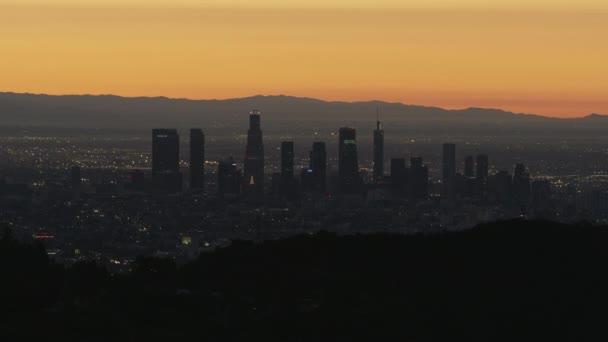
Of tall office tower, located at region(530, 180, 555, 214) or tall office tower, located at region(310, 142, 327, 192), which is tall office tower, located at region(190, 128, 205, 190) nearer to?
tall office tower, located at region(310, 142, 327, 192)

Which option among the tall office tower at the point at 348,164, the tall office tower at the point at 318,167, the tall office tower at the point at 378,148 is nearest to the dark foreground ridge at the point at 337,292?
the tall office tower at the point at 348,164

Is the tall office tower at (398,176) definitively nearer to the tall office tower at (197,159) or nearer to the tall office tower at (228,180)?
the tall office tower at (228,180)

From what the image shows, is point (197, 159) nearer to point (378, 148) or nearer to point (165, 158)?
point (165, 158)

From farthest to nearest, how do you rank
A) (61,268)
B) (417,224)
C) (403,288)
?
(417,224) < (61,268) < (403,288)

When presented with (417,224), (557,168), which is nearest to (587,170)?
(557,168)

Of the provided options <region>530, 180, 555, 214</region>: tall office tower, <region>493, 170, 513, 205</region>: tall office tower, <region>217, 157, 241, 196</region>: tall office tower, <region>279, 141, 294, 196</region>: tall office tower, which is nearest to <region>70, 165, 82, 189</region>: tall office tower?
<region>217, 157, 241, 196</region>: tall office tower

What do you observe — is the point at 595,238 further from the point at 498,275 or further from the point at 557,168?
the point at 557,168
